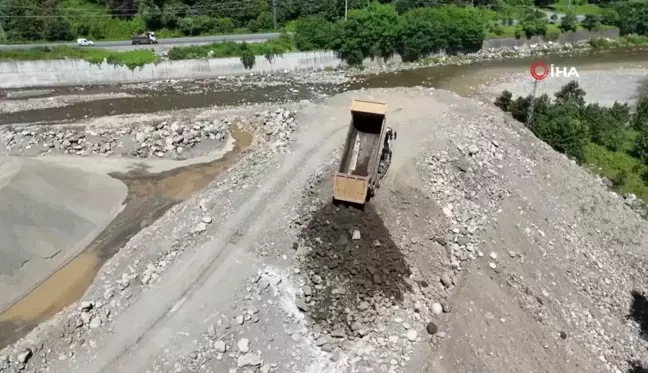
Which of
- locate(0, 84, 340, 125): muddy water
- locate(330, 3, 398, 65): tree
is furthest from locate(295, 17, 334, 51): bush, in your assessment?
locate(0, 84, 340, 125): muddy water

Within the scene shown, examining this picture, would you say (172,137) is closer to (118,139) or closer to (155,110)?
(118,139)

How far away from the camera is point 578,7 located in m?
63.8

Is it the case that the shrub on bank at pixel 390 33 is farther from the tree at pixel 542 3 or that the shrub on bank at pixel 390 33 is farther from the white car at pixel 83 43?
the tree at pixel 542 3

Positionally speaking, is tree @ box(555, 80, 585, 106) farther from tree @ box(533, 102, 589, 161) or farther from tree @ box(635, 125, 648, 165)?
tree @ box(533, 102, 589, 161)

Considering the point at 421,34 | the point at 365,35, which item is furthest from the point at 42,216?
the point at 421,34

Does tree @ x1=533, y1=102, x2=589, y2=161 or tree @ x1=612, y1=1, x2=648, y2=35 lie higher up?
tree @ x1=612, y1=1, x2=648, y2=35

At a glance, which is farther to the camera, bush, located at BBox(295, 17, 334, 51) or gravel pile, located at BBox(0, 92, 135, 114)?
bush, located at BBox(295, 17, 334, 51)

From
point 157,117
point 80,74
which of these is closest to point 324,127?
point 157,117

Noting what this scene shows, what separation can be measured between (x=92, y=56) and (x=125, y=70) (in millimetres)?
3032

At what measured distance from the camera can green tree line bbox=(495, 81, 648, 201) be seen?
26.6m

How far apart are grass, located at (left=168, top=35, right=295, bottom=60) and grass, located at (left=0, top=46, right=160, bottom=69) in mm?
2036

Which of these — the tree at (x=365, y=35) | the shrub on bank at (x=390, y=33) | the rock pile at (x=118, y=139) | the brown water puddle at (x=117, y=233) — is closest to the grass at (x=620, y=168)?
the brown water puddle at (x=117, y=233)

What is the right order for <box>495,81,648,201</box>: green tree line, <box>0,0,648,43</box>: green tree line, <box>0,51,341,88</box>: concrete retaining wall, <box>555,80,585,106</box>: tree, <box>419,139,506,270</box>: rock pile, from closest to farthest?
<box>419,139,506,270</box>: rock pile, <box>495,81,648,201</box>: green tree line, <box>555,80,585,106</box>: tree, <box>0,51,341,88</box>: concrete retaining wall, <box>0,0,648,43</box>: green tree line

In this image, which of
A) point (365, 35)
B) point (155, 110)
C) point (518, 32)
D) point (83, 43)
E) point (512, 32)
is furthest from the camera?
point (512, 32)
